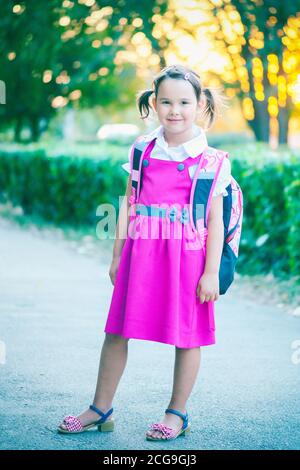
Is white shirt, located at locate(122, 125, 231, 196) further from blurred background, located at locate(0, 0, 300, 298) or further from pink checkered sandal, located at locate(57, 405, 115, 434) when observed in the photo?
blurred background, located at locate(0, 0, 300, 298)

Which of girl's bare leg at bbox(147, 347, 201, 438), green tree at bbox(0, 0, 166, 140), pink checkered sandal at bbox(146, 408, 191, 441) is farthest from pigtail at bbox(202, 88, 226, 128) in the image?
green tree at bbox(0, 0, 166, 140)

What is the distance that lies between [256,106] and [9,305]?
1026 cm

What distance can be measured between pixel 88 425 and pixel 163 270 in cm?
77

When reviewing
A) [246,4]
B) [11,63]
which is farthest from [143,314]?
[11,63]

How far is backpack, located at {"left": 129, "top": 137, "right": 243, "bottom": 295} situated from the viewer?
3.61 m

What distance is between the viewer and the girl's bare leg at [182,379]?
3691 mm

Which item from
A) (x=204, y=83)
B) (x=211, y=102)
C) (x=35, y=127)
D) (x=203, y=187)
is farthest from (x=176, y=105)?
(x=35, y=127)

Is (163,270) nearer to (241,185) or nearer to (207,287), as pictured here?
(207,287)

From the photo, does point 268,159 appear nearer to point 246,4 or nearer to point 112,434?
point 112,434

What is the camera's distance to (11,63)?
73.0ft

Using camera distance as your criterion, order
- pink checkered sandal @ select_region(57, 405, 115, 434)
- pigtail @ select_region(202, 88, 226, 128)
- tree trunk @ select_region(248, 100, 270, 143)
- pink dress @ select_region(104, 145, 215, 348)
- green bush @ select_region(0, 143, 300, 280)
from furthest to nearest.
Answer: tree trunk @ select_region(248, 100, 270, 143)
green bush @ select_region(0, 143, 300, 280)
pigtail @ select_region(202, 88, 226, 128)
pink checkered sandal @ select_region(57, 405, 115, 434)
pink dress @ select_region(104, 145, 215, 348)

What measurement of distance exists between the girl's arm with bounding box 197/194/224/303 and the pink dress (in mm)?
37

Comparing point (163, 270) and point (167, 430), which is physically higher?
point (163, 270)

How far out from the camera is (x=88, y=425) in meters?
3.74
